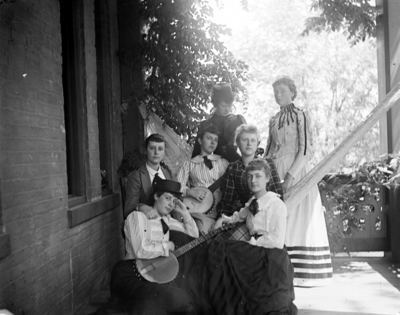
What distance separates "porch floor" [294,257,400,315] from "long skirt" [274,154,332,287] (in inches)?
5.0

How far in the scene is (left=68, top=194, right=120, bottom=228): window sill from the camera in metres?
4.83

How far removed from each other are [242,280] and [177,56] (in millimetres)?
3633

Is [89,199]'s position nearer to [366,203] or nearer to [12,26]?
[12,26]

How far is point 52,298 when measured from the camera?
428 cm

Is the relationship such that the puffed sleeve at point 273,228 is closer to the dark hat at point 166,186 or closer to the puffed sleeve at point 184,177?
the dark hat at point 166,186

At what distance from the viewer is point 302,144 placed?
567 centimetres

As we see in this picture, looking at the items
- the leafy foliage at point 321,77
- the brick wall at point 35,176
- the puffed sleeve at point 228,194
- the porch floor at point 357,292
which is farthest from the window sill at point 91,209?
the leafy foliage at point 321,77

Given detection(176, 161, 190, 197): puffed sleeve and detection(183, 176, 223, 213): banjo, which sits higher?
detection(176, 161, 190, 197): puffed sleeve

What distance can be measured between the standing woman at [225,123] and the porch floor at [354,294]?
1515 mm

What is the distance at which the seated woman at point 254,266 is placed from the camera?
14.2 feet

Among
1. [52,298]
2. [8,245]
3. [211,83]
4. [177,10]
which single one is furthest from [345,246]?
[8,245]

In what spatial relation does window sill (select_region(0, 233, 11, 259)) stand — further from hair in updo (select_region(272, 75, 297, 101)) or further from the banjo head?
hair in updo (select_region(272, 75, 297, 101))

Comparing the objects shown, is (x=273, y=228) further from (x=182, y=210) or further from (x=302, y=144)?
(x=302, y=144)

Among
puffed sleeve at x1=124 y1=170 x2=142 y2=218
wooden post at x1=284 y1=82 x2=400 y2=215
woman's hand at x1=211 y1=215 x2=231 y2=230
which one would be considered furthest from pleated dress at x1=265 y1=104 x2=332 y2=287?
puffed sleeve at x1=124 y1=170 x2=142 y2=218
